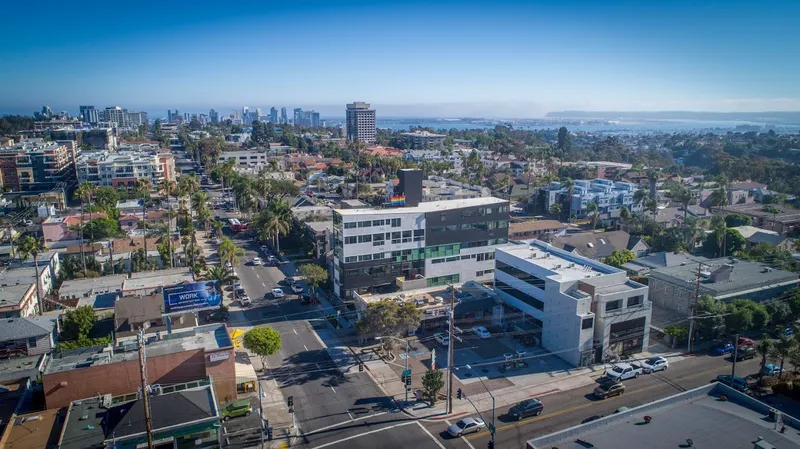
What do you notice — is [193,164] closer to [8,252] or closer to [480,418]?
[8,252]

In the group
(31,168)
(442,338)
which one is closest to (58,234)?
(442,338)

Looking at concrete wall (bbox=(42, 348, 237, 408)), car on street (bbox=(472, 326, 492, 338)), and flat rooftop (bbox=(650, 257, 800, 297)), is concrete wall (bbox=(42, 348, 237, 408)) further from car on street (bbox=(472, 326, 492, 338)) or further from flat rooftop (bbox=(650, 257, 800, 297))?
flat rooftop (bbox=(650, 257, 800, 297))

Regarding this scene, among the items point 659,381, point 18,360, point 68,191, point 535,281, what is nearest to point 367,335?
point 535,281

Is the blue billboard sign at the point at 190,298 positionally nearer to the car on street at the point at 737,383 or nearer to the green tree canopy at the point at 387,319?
the green tree canopy at the point at 387,319

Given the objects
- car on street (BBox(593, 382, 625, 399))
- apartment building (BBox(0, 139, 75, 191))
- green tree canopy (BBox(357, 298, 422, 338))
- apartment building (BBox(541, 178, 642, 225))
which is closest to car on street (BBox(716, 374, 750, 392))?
car on street (BBox(593, 382, 625, 399))

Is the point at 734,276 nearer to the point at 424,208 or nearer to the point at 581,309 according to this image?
the point at 581,309

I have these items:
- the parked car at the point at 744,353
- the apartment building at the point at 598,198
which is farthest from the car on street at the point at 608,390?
the apartment building at the point at 598,198

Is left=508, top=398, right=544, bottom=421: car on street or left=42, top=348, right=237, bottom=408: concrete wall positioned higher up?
left=42, top=348, right=237, bottom=408: concrete wall
